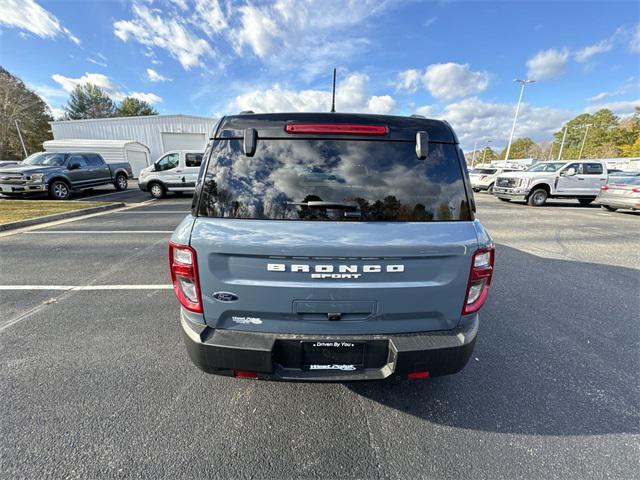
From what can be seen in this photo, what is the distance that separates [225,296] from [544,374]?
2793 mm

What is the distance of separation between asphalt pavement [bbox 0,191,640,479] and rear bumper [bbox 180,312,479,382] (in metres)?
0.48

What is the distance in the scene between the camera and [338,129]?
179 cm

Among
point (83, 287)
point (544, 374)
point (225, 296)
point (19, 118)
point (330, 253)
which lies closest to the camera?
point (330, 253)

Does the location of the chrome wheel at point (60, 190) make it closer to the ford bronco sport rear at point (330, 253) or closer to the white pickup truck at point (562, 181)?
the ford bronco sport rear at point (330, 253)

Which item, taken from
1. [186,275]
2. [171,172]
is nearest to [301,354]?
[186,275]

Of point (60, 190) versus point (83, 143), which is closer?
point (60, 190)

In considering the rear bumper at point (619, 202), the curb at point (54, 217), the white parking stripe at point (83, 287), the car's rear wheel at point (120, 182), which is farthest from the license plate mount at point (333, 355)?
the car's rear wheel at point (120, 182)

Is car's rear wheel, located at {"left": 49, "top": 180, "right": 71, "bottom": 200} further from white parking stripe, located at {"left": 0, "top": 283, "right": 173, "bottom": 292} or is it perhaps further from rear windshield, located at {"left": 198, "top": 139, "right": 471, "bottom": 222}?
rear windshield, located at {"left": 198, "top": 139, "right": 471, "bottom": 222}

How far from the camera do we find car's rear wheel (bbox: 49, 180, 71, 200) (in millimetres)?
11211

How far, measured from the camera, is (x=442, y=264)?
169cm

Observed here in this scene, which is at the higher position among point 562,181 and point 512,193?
point 562,181

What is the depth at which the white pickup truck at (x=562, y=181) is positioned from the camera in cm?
1212

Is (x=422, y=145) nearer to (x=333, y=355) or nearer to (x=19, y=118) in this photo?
(x=333, y=355)

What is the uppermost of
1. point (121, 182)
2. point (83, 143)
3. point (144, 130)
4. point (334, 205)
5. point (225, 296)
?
point (144, 130)
